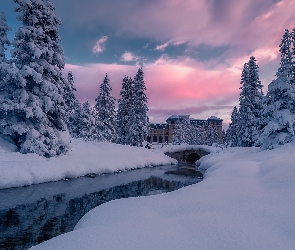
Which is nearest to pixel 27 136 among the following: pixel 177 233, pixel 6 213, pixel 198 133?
pixel 6 213

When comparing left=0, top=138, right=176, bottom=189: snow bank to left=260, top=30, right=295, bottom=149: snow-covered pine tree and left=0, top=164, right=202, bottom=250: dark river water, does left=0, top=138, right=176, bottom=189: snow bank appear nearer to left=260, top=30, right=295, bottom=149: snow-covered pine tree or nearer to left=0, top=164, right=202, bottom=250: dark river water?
left=0, top=164, right=202, bottom=250: dark river water

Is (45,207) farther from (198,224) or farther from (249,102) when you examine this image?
(249,102)

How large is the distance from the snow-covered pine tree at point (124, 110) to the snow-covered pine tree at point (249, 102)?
798 inches

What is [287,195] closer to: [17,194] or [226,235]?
[226,235]

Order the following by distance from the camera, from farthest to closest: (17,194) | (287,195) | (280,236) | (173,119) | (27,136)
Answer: (173,119)
(27,136)
(17,194)
(287,195)
(280,236)

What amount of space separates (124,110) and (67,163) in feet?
102

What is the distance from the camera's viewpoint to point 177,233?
19.4ft

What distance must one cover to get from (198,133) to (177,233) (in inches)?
3777

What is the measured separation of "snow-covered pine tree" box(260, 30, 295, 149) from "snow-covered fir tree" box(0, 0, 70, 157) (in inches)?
759

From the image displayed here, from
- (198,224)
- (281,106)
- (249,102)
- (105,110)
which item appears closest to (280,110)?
(281,106)

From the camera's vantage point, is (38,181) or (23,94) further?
(23,94)

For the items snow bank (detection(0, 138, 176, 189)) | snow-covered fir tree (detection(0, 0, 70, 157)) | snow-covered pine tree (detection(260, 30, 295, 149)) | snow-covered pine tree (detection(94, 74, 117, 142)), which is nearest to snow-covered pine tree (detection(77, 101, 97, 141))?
snow-covered pine tree (detection(94, 74, 117, 142))

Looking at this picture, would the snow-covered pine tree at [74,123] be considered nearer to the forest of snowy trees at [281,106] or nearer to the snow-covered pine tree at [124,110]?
the snow-covered pine tree at [124,110]

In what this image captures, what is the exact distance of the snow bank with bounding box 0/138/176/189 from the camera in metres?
16.9
